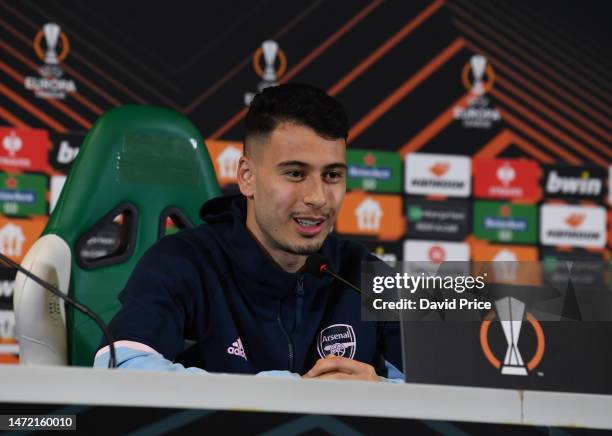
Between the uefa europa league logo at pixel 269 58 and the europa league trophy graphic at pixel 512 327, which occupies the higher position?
the uefa europa league logo at pixel 269 58

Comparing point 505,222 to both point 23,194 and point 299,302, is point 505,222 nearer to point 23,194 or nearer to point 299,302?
point 23,194

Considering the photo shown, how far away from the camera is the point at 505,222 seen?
10.4 ft

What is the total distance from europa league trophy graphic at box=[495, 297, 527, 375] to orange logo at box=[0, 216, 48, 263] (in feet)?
7.38

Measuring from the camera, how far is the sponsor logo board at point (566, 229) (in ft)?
10.4

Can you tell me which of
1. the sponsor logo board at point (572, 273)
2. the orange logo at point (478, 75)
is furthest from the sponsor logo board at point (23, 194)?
the sponsor logo board at point (572, 273)

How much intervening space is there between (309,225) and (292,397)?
78 centimetres

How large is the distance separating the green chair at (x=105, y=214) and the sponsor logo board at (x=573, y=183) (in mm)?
1795

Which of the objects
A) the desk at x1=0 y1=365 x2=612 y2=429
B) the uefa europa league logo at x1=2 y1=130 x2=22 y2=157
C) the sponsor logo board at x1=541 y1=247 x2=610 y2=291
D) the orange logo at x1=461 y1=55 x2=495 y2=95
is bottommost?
the desk at x1=0 y1=365 x2=612 y2=429

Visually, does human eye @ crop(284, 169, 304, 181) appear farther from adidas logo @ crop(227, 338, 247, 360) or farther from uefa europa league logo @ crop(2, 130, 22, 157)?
uefa europa league logo @ crop(2, 130, 22, 157)

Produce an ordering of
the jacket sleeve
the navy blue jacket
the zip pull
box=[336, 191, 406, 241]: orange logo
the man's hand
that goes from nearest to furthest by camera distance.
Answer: the man's hand < the jacket sleeve < the navy blue jacket < the zip pull < box=[336, 191, 406, 241]: orange logo

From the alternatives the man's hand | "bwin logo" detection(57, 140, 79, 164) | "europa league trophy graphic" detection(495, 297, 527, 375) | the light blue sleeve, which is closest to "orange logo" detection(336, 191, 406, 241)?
"bwin logo" detection(57, 140, 79, 164)

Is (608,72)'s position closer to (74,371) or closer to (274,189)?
(274,189)

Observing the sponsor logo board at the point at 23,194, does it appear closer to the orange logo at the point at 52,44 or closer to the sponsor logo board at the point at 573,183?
the orange logo at the point at 52,44

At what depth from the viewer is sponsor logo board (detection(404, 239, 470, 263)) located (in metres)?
3.09
